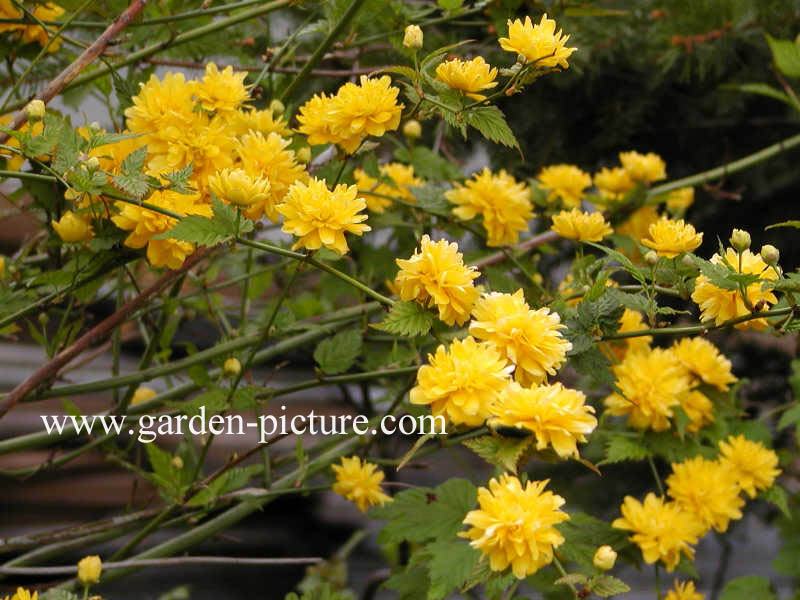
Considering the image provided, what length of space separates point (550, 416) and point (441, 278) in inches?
6.1

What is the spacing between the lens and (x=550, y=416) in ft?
2.04

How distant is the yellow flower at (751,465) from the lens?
3.93 ft

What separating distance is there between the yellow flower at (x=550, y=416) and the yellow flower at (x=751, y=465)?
67 centimetres

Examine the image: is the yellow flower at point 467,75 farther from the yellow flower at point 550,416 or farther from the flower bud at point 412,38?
the yellow flower at point 550,416

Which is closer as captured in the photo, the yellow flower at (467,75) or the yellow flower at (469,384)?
the yellow flower at (469,384)

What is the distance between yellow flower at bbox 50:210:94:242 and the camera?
2.83 feet

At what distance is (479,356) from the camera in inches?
25.5

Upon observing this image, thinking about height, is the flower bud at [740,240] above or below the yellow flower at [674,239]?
above

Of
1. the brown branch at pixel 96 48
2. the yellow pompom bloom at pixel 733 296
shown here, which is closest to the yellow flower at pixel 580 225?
the yellow pompom bloom at pixel 733 296

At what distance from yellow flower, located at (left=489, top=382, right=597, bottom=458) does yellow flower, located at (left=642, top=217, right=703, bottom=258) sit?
12.0 inches

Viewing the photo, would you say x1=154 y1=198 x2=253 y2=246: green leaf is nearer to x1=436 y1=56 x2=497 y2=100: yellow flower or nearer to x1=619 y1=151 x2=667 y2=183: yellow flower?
x1=436 y1=56 x2=497 y2=100: yellow flower

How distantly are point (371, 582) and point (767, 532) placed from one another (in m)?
1.53

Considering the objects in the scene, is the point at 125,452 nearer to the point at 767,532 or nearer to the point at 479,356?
the point at 479,356

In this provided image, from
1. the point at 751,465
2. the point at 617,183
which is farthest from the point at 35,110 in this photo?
the point at 751,465
